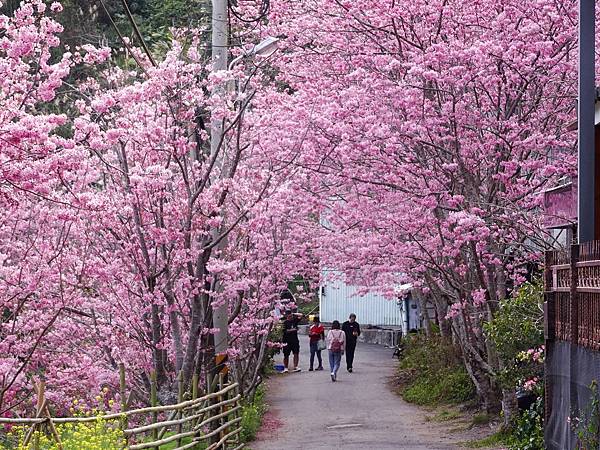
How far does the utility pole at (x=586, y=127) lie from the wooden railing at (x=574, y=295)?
1.48 ft

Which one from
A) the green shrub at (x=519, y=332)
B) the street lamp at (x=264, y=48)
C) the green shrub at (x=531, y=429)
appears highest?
the street lamp at (x=264, y=48)

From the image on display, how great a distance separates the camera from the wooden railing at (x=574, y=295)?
34.4 ft

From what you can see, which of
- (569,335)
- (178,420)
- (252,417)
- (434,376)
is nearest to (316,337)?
(434,376)

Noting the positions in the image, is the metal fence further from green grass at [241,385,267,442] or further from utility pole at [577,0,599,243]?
green grass at [241,385,267,442]

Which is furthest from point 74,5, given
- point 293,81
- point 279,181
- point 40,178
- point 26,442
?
point 26,442

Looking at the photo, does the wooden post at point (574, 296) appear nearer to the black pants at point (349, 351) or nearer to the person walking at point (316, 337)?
the black pants at point (349, 351)

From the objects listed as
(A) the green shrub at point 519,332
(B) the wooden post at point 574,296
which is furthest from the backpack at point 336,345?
(B) the wooden post at point 574,296

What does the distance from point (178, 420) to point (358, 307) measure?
38.8m

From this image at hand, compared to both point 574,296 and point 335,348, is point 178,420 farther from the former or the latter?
point 335,348

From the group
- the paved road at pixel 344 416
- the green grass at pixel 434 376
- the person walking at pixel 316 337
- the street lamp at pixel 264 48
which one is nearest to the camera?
the street lamp at pixel 264 48

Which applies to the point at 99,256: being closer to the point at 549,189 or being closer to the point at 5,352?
the point at 5,352

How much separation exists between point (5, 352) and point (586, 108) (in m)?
8.60

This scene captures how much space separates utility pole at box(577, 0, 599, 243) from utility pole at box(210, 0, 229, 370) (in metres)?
5.28

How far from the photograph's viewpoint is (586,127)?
40.7 ft
